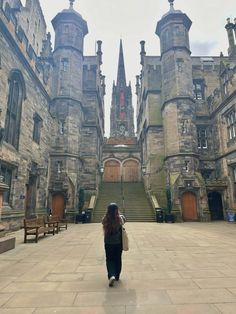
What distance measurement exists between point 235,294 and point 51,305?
282 cm

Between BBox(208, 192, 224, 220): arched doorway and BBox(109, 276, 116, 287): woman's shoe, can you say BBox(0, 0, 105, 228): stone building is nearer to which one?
BBox(109, 276, 116, 287): woman's shoe

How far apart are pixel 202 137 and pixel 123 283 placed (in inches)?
805

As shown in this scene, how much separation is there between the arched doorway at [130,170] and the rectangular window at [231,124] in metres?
15.4

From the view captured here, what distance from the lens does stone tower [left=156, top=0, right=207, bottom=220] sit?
19312 mm

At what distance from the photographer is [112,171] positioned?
106ft

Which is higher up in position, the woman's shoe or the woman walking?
the woman walking

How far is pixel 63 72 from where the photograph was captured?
855 inches

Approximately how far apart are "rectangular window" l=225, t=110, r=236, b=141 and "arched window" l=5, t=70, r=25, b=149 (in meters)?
15.4

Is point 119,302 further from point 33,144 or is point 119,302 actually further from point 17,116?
point 33,144

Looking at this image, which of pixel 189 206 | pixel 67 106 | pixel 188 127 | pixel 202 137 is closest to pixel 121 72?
pixel 202 137

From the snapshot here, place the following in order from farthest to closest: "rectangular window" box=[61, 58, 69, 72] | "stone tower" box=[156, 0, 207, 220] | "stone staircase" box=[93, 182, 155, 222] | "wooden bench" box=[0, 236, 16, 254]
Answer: "rectangular window" box=[61, 58, 69, 72] < "stone tower" box=[156, 0, 207, 220] < "stone staircase" box=[93, 182, 155, 222] < "wooden bench" box=[0, 236, 16, 254]

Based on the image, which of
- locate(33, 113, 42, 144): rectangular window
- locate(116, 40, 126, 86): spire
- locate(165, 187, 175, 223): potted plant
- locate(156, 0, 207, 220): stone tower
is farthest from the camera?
locate(116, 40, 126, 86): spire

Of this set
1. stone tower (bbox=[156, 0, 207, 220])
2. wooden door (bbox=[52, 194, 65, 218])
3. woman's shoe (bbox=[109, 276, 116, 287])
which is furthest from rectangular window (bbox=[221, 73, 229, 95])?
woman's shoe (bbox=[109, 276, 116, 287])

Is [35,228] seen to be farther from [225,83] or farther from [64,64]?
[225,83]
